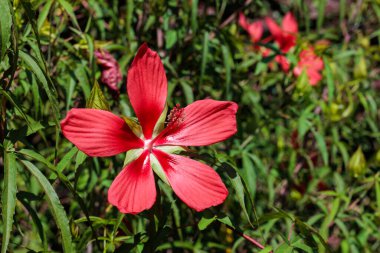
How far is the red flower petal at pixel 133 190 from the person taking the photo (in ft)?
3.46

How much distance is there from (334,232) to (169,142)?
129 centimetres

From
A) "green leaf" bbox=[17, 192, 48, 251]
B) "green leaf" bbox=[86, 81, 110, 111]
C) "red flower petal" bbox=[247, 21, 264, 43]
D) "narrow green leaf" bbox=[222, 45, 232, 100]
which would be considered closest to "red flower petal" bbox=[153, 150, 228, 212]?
"green leaf" bbox=[86, 81, 110, 111]

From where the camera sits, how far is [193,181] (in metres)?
1.14

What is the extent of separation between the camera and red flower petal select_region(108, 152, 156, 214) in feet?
3.46

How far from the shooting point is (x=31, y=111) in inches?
64.1

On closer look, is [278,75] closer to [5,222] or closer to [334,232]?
[334,232]

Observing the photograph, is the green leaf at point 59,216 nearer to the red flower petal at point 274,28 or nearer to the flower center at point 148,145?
the flower center at point 148,145

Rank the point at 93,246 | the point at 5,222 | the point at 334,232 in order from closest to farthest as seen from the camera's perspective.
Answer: the point at 5,222 < the point at 93,246 < the point at 334,232

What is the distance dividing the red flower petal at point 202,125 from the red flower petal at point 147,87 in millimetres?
42

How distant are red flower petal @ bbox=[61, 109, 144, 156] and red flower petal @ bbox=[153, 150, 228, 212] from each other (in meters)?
0.08

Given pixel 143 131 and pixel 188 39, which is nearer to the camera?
pixel 143 131

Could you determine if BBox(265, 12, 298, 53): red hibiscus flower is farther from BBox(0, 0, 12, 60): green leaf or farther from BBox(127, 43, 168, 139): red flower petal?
BBox(0, 0, 12, 60): green leaf

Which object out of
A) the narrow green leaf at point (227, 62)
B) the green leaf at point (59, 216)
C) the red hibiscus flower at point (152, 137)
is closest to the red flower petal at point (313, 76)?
the narrow green leaf at point (227, 62)

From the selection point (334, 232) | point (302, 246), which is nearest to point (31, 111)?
point (302, 246)
